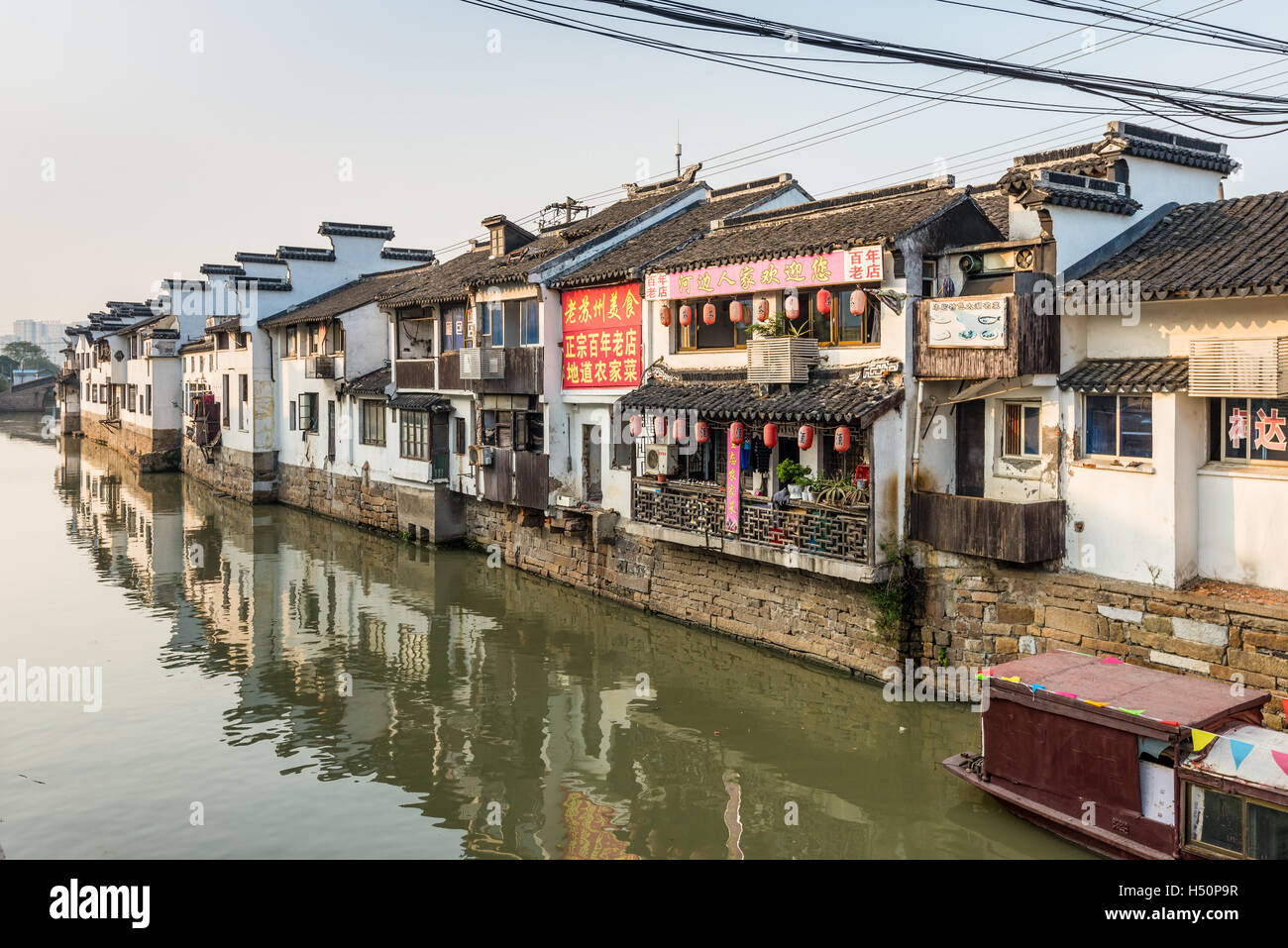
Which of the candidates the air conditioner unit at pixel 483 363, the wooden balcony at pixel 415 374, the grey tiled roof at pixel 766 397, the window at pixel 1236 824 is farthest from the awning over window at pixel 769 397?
the wooden balcony at pixel 415 374

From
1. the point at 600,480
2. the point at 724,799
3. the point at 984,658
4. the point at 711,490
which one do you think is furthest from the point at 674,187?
the point at 724,799

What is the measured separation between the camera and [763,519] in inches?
719

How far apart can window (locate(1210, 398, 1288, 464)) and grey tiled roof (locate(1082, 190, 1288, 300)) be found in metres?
1.66

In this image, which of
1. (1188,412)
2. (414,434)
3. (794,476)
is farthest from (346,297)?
(1188,412)

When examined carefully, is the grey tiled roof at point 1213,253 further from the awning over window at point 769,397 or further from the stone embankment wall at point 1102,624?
the stone embankment wall at point 1102,624

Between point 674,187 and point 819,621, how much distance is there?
14.8 meters

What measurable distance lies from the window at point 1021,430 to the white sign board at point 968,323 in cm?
145

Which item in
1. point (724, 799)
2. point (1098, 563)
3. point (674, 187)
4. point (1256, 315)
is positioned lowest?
point (724, 799)

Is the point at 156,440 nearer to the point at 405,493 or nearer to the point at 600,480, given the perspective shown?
the point at 405,493

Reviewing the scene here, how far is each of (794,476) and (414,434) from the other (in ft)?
54.9

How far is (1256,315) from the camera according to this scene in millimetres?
13188

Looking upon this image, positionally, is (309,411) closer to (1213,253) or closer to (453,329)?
(453,329)

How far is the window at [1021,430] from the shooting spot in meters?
15.8

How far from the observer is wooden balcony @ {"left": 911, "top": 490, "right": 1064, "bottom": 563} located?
48.5 ft
